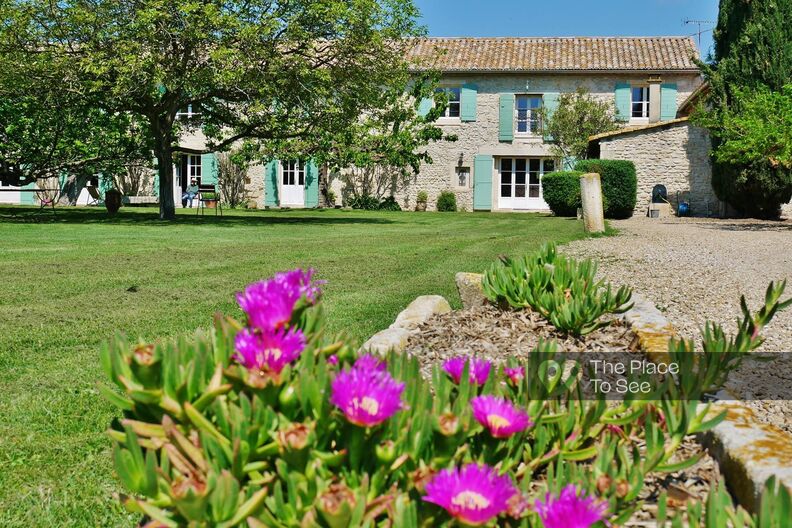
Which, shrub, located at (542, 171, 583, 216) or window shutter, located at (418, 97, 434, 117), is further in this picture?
window shutter, located at (418, 97, 434, 117)

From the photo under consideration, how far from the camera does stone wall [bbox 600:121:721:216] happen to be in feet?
82.6

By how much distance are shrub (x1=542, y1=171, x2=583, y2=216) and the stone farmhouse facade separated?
5641mm

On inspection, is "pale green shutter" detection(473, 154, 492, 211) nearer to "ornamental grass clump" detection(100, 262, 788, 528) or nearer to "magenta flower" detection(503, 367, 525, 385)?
"magenta flower" detection(503, 367, 525, 385)

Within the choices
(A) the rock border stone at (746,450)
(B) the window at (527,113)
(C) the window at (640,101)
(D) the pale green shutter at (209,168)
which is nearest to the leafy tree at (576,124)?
(B) the window at (527,113)

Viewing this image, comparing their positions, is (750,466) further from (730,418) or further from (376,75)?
(376,75)

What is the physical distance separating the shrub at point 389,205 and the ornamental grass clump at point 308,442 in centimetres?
2878

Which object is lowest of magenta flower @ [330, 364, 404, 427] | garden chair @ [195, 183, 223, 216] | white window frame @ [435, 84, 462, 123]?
magenta flower @ [330, 364, 404, 427]

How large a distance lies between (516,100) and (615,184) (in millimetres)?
8528

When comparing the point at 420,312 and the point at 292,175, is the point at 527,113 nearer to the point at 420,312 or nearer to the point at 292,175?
the point at 292,175

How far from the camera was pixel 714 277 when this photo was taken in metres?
7.52

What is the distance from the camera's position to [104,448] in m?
2.62

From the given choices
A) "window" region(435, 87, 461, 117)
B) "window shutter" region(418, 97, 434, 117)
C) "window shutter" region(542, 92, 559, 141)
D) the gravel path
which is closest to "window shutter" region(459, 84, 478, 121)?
"window" region(435, 87, 461, 117)

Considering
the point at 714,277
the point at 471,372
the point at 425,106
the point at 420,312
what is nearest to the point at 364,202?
the point at 425,106

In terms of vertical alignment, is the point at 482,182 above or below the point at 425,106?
below
